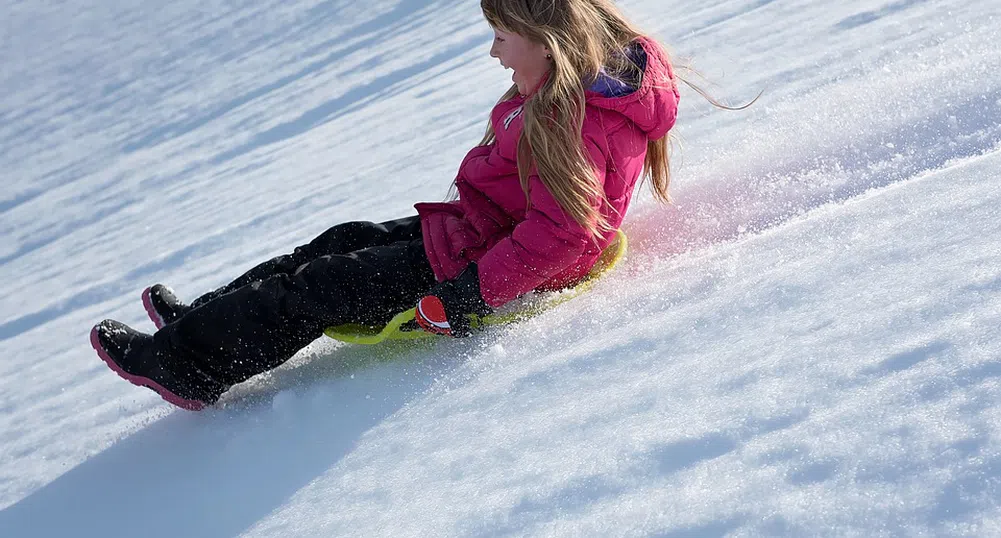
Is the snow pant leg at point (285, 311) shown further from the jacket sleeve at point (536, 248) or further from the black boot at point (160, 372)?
the jacket sleeve at point (536, 248)

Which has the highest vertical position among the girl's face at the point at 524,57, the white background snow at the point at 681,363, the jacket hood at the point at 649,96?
the girl's face at the point at 524,57

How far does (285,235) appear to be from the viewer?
4191 millimetres

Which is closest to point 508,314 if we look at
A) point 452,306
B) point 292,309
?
point 452,306

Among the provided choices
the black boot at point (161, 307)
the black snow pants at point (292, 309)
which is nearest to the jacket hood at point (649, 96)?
the black snow pants at point (292, 309)

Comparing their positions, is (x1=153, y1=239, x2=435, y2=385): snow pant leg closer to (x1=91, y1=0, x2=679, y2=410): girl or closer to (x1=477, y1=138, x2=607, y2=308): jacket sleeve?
(x1=91, y1=0, x2=679, y2=410): girl

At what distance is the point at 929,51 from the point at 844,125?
2.64 ft

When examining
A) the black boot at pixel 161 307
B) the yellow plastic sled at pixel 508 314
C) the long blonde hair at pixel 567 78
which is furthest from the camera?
the black boot at pixel 161 307

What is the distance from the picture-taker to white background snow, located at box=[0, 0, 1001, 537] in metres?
1.38

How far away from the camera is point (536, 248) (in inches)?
85.8

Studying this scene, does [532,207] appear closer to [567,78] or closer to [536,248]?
[536,248]

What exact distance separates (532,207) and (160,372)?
1073mm

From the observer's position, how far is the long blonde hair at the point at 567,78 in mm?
2133

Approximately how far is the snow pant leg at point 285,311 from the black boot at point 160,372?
0.02 m

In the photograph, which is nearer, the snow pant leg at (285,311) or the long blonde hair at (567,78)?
the long blonde hair at (567,78)
